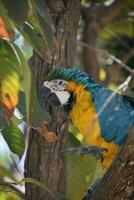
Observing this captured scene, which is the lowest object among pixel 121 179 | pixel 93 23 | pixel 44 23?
pixel 93 23

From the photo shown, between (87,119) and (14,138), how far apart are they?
34 centimetres

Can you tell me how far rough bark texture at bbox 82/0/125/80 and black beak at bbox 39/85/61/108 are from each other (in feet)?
2.88

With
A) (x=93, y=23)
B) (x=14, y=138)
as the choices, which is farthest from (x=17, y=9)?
(x=93, y=23)

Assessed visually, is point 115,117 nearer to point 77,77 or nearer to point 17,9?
point 77,77

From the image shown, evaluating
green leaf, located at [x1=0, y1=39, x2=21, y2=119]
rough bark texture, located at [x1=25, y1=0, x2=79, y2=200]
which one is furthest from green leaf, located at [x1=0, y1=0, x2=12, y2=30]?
rough bark texture, located at [x1=25, y1=0, x2=79, y2=200]

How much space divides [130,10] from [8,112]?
219 cm

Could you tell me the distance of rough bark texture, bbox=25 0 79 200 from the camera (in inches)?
75.9

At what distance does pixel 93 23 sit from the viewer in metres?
2.96

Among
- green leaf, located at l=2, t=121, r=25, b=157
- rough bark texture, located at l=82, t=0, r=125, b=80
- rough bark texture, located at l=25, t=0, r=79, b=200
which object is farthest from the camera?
rough bark texture, located at l=82, t=0, r=125, b=80

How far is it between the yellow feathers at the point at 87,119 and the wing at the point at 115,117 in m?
0.02

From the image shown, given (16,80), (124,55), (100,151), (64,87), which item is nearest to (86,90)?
(64,87)

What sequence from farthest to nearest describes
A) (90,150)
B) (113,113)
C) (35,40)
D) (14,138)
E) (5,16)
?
(113,113) → (90,150) → (14,138) → (35,40) → (5,16)

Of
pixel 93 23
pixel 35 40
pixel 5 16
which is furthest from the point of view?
pixel 93 23

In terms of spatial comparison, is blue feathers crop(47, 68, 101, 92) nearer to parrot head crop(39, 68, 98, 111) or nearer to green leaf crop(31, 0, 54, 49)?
parrot head crop(39, 68, 98, 111)
